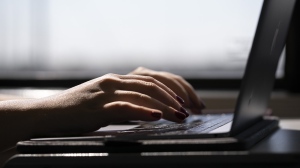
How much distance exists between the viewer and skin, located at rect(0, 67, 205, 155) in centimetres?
72

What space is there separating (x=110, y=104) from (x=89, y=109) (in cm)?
3

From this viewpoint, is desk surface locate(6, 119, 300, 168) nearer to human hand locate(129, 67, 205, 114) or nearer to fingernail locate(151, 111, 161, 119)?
fingernail locate(151, 111, 161, 119)

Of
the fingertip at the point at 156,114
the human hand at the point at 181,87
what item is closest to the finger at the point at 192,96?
the human hand at the point at 181,87

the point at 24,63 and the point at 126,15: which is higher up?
the point at 126,15

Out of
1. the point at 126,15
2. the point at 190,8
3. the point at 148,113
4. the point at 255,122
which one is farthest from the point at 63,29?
the point at 148,113

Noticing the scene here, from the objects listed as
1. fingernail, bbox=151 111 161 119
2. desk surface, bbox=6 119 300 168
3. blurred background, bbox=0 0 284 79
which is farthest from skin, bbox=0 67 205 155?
blurred background, bbox=0 0 284 79

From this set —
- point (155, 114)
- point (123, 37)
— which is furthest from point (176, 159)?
point (123, 37)

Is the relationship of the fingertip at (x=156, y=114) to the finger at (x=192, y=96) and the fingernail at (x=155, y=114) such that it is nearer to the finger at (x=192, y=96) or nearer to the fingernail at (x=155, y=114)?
the fingernail at (x=155, y=114)

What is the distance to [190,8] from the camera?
2160 mm

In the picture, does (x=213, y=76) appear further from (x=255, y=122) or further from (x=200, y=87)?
(x=255, y=122)

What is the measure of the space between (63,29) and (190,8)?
47cm

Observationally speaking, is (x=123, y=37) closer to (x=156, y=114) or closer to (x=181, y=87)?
(x=181, y=87)

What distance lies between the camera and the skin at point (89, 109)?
72 cm

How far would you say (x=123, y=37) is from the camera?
85.8 inches
